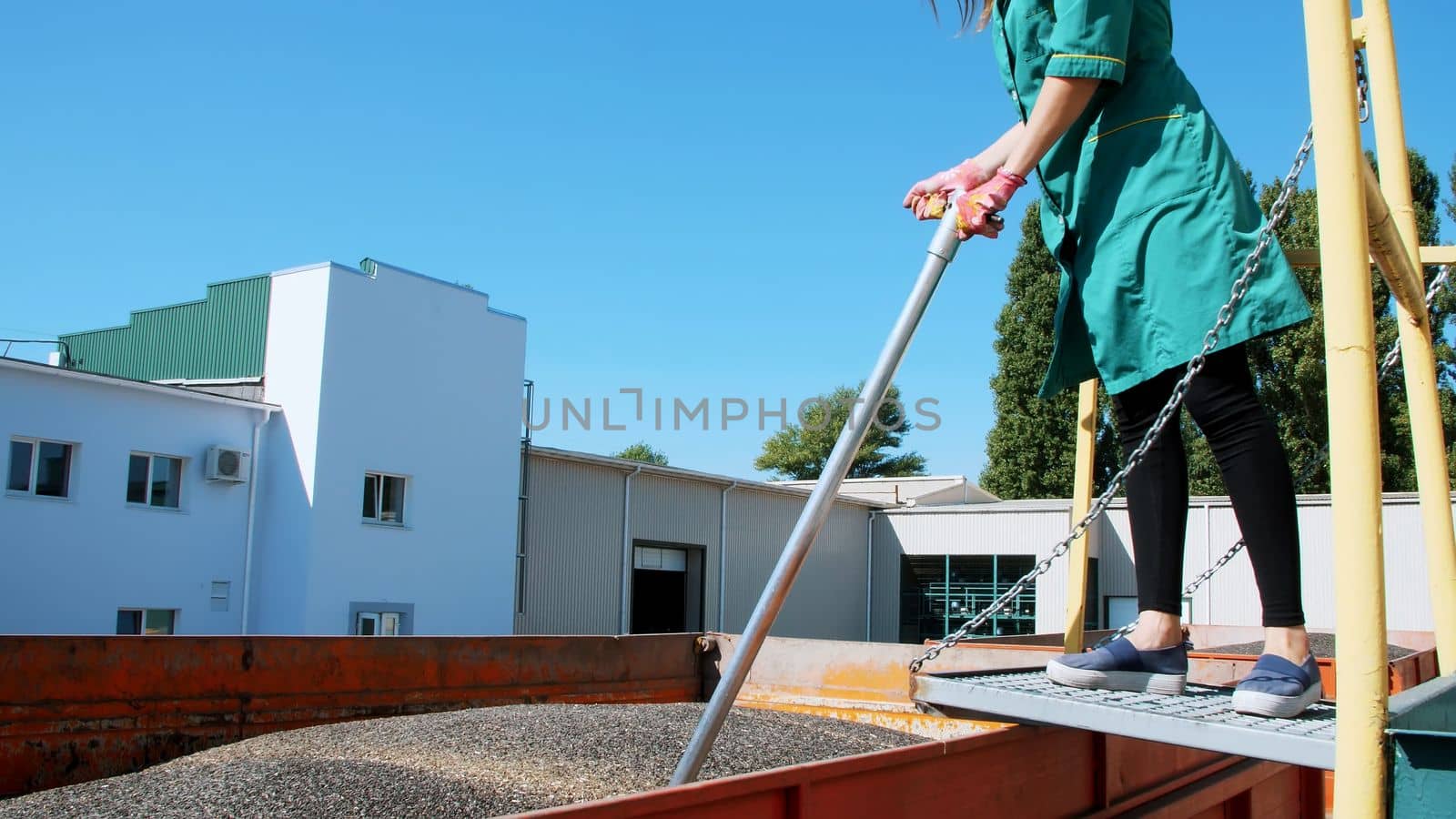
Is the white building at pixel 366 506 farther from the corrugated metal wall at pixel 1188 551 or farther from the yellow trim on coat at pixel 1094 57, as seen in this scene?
the yellow trim on coat at pixel 1094 57

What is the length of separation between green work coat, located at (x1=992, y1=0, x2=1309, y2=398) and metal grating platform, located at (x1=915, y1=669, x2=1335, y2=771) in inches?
23.5

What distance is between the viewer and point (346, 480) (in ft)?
66.0

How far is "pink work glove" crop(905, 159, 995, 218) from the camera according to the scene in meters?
2.23

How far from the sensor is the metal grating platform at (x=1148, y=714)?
1.76 metres

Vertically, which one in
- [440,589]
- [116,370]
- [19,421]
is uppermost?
[116,370]

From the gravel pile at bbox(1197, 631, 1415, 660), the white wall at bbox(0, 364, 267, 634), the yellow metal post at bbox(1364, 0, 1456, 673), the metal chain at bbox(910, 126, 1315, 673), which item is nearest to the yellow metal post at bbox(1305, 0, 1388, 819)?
the metal chain at bbox(910, 126, 1315, 673)

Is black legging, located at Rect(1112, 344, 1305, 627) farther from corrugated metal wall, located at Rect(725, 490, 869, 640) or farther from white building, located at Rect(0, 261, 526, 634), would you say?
corrugated metal wall, located at Rect(725, 490, 869, 640)

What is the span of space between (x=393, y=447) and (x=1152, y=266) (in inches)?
797

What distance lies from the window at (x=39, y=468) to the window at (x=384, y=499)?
16.1ft

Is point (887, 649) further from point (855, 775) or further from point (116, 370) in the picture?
point (116, 370)

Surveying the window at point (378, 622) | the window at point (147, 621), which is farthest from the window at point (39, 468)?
the window at point (378, 622)

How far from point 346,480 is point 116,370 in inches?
295

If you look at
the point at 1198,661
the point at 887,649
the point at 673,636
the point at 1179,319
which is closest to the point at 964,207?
the point at 1179,319

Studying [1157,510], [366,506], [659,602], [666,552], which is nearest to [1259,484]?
[1157,510]
